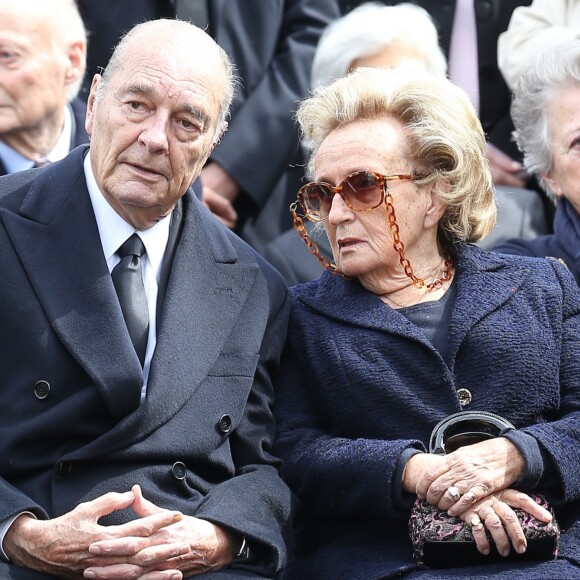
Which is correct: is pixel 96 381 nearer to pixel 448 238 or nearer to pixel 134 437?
pixel 134 437

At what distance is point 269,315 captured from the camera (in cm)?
394

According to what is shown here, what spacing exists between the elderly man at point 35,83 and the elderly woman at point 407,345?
1.37 metres

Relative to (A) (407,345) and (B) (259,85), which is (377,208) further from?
(B) (259,85)

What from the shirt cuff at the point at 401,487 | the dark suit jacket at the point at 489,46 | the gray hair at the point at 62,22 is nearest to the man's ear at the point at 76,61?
the gray hair at the point at 62,22

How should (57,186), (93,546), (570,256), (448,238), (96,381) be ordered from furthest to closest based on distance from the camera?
1. (570,256)
2. (448,238)
3. (57,186)
4. (96,381)
5. (93,546)

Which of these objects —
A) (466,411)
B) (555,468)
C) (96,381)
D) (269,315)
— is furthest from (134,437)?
(555,468)

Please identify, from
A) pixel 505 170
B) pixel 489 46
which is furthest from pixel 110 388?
pixel 489 46

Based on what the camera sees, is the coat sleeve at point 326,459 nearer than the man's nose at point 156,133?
Yes

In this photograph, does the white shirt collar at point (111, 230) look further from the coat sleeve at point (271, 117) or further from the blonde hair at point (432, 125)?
the coat sleeve at point (271, 117)

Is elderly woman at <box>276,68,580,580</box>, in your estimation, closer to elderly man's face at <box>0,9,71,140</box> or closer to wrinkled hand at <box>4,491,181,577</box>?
→ wrinkled hand at <box>4,491,181,577</box>

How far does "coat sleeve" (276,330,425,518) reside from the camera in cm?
357

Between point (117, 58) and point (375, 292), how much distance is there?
106 cm

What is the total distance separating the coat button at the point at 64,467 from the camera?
3.47m

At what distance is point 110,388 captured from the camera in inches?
138
